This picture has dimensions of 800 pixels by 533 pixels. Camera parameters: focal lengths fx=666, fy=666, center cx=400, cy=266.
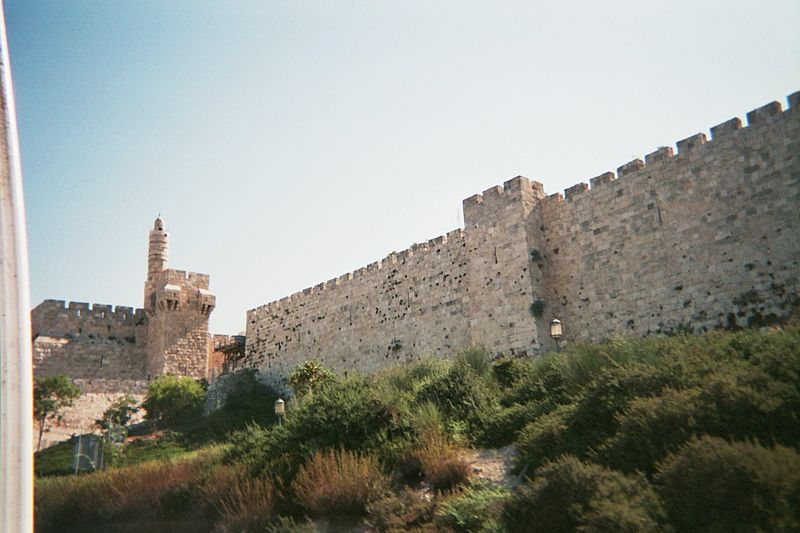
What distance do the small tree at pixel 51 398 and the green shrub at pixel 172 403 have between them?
2.31 m

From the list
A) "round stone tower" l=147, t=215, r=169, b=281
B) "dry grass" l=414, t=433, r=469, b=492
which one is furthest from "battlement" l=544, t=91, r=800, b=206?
"round stone tower" l=147, t=215, r=169, b=281

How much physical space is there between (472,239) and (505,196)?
4.59 feet

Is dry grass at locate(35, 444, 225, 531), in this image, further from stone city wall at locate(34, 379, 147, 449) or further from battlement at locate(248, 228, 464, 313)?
stone city wall at locate(34, 379, 147, 449)

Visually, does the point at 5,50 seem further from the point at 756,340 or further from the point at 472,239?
the point at 472,239

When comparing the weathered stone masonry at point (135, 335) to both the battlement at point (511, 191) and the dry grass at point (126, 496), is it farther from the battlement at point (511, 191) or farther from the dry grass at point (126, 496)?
the battlement at point (511, 191)

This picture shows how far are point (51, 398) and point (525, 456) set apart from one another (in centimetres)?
1939

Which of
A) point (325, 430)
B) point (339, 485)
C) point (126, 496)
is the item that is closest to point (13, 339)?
point (339, 485)

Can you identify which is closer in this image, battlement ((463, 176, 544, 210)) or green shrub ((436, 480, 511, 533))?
green shrub ((436, 480, 511, 533))

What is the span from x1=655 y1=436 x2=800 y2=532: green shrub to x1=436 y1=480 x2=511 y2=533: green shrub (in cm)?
138

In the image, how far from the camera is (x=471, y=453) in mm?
7488

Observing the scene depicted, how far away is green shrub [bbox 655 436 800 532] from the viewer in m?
3.95

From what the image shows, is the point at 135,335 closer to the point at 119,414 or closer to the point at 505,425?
the point at 119,414

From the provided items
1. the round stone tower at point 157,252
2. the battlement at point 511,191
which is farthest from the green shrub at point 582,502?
the round stone tower at point 157,252

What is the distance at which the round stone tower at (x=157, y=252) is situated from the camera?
28.1 meters
